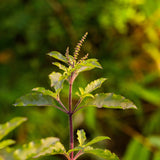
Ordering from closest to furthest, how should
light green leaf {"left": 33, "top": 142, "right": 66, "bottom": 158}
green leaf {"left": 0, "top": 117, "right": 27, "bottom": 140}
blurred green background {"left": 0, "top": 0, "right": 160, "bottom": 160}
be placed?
light green leaf {"left": 33, "top": 142, "right": 66, "bottom": 158} → green leaf {"left": 0, "top": 117, "right": 27, "bottom": 140} → blurred green background {"left": 0, "top": 0, "right": 160, "bottom": 160}

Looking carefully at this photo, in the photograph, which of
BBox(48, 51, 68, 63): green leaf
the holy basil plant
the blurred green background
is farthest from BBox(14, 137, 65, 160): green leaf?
the blurred green background

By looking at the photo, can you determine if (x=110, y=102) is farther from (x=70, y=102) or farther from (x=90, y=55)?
(x=90, y=55)

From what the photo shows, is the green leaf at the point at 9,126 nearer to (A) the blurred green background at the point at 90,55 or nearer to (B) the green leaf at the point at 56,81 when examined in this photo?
(B) the green leaf at the point at 56,81

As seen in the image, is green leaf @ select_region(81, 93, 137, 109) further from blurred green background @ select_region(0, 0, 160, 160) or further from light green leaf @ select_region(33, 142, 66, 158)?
blurred green background @ select_region(0, 0, 160, 160)

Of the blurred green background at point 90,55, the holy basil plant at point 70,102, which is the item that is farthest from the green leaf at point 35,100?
the blurred green background at point 90,55

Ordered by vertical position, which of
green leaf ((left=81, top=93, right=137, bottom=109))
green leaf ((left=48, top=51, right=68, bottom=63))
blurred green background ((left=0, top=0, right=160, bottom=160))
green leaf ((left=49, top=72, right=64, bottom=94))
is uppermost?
blurred green background ((left=0, top=0, right=160, bottom=160))

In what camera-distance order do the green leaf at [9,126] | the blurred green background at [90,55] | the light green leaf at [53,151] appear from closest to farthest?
the light green leaf at [53,151] < the green leaf at [9,126] < the blurred green background at [90,55]

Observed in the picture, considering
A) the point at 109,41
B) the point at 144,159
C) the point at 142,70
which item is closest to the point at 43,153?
the point at 144,159

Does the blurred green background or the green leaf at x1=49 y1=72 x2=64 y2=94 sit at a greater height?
the blurred green background
